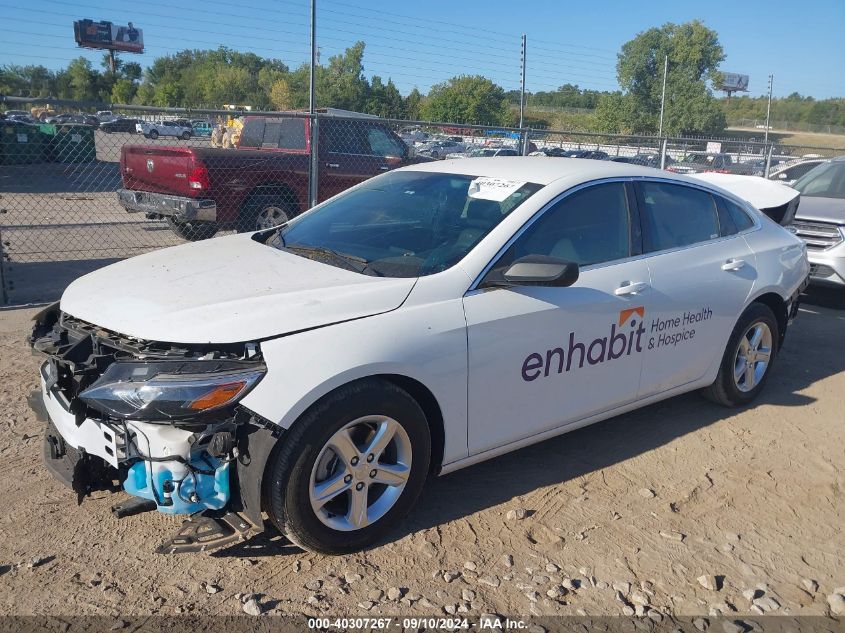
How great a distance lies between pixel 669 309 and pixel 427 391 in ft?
5.76

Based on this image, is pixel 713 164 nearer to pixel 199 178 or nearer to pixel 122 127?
pixel 199 178

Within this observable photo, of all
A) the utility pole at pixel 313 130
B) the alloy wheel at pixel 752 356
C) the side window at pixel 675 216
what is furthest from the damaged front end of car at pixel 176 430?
the utility pole at pixel 313 130

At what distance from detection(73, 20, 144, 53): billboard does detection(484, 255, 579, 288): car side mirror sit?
8641cm

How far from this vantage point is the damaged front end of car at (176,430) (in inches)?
110

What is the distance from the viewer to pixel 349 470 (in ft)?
10.0

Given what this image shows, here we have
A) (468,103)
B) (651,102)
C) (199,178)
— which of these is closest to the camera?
(199,178)

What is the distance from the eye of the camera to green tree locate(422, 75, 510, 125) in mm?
27609

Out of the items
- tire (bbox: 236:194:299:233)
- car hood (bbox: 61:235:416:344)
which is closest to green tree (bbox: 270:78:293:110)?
tire (bbox: 236:194:299:233)

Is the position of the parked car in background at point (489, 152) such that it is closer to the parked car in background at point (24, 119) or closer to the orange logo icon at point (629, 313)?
the parked car in background at point (24, 119)

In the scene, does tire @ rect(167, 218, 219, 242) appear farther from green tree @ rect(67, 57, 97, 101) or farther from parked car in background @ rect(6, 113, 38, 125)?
green tree @ rect(67, 57, 97, 101)

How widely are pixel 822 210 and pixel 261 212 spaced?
674cm

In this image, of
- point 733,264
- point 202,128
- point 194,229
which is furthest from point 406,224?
point 202,128

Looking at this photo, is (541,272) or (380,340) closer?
(380,340)

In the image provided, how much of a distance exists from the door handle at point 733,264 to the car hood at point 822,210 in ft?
14.1
